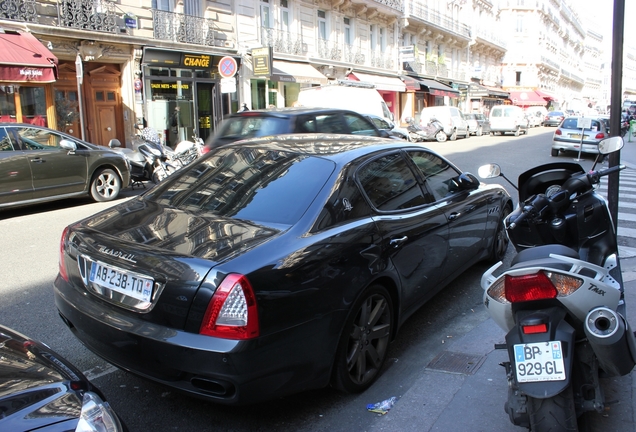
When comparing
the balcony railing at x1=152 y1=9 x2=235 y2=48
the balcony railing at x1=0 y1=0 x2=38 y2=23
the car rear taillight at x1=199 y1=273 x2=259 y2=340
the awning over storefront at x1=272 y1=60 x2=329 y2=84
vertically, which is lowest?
the car rear taillight at x1=199 y1=273 x2=259 y2=340

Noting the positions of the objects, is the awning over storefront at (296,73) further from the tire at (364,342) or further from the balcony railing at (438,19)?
the tire at (364,342)

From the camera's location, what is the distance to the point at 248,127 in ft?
Result: 30.3

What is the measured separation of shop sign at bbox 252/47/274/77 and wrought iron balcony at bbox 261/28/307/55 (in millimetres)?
1744

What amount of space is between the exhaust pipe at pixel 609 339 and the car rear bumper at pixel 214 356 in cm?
126

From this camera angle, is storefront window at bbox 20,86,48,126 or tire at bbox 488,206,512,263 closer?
tire at bbox 488,206,512,263

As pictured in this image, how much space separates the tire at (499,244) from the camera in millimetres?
5629

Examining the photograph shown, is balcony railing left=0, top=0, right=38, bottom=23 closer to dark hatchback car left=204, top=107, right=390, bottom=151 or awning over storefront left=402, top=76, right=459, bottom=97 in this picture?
dark hatchback car left=204, top=107, right=390, bottom=151

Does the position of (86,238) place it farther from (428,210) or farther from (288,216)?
(428,210)

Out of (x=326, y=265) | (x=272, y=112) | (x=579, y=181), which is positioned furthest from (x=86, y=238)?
(x=272, y=112)

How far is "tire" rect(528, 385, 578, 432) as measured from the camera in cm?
243

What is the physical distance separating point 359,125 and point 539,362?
28.5 feet

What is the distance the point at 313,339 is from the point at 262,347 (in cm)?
34

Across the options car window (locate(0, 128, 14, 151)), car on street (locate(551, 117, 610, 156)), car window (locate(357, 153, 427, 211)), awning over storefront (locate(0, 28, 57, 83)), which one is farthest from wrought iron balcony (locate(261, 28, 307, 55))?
car window (locate(357, 153, 427, 211))

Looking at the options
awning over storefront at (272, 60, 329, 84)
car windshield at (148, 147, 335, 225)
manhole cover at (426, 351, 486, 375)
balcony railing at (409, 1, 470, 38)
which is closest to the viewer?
car windshield at (148, 147, 335, 225)
